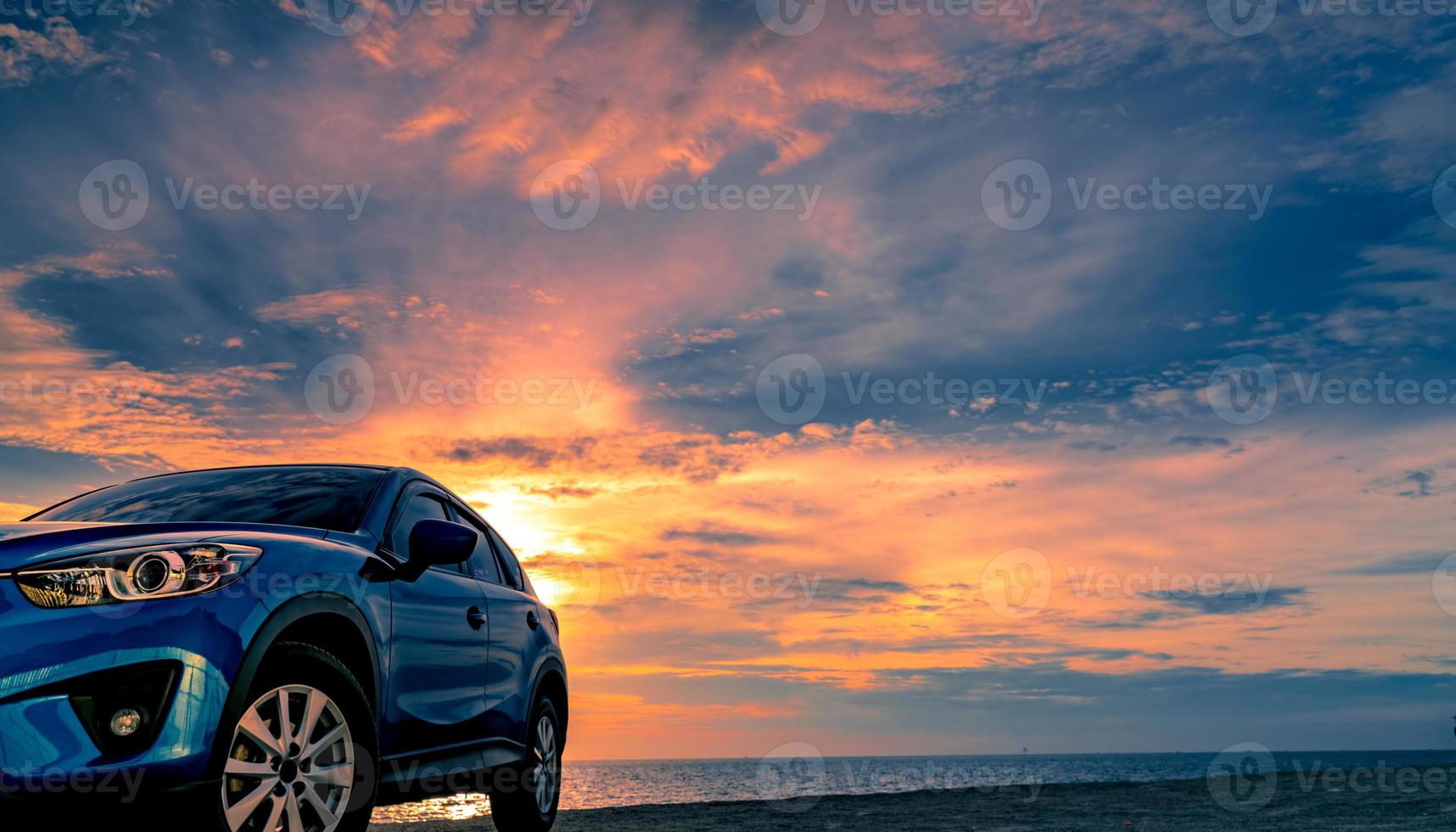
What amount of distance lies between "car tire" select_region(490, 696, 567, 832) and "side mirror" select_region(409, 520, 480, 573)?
6.21 ft

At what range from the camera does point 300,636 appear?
3.94 m

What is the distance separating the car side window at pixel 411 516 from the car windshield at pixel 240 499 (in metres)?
0.21

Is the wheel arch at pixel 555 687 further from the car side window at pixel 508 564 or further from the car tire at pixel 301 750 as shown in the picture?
the car tire at pixel 301 750

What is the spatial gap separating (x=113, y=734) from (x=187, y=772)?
0.80 ft

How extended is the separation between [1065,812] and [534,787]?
569 centimetres

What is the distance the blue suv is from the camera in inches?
125

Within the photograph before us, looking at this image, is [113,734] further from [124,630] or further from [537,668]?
[537,668]

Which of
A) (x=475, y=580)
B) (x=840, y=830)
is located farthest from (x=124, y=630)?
(x=840, y=830)

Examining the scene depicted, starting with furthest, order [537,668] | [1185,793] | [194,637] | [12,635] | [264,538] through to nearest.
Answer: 1. [1185,793]
2. [537,668]
3. [264,538]
4. [194,637]
5. [12,635]

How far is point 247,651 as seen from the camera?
138 inches

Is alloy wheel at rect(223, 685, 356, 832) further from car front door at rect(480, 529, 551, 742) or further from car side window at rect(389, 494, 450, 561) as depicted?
car front door at rect(480, 529, 551, 742)

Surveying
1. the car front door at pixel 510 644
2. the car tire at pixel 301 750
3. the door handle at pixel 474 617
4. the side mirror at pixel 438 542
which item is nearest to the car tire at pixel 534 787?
the car front door at pixel 510 644

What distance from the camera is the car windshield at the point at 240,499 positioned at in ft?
16.1

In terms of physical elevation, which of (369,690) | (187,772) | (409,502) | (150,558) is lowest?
(187,772)
